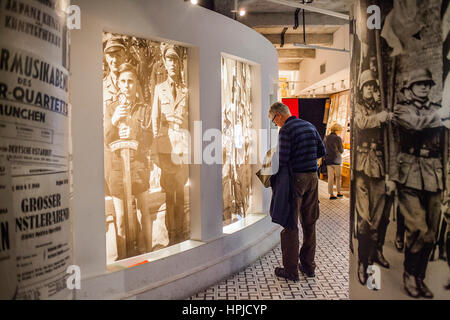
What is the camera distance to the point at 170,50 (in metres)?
3.12

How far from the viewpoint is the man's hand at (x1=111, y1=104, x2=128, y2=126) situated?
2.77 metres

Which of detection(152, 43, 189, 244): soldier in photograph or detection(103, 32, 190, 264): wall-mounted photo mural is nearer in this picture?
detection(103, 32, 190, 264): wall-mounted photo mural

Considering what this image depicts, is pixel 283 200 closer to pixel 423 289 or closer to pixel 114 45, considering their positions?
pixel 423 289

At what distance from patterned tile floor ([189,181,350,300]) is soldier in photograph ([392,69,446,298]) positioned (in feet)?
5.83

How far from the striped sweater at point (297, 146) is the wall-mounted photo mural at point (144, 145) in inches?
38.0

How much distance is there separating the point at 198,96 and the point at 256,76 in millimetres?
1479

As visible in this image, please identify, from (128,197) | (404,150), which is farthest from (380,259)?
(128,197)

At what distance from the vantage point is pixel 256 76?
444 cm

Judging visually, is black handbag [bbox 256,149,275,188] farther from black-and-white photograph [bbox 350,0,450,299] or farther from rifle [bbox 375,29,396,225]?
rifle [bbox 375,29,396,225]

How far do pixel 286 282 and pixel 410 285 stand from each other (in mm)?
2060

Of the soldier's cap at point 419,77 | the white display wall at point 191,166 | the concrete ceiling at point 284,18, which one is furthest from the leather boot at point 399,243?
the concrete ceiling at point 284,18

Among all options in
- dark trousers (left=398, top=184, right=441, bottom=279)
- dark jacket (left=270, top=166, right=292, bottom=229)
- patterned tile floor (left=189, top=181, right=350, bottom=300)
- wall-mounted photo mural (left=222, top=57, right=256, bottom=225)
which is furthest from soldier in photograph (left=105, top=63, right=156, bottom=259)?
dark trousers (left=398, top=184, right=441, bottom=279)

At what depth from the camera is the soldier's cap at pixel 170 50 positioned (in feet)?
10.1

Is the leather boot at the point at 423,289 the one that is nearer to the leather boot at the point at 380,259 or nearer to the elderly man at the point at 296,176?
the leather boot at the point at 380,259
